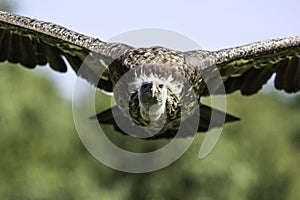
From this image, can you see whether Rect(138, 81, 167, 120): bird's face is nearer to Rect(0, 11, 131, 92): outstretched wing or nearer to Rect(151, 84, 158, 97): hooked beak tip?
Rect(151, 84, 158, 97): hooked beak tip

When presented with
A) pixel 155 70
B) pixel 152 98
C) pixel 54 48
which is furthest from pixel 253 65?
pixel 54 48

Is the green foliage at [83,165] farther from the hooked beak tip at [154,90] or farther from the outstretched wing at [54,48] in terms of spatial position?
the hooked beak tip at [154,90]

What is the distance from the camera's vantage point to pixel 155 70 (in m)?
16.6

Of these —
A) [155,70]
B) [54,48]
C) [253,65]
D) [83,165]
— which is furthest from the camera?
[83,165]

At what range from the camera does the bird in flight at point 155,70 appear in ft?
54.5

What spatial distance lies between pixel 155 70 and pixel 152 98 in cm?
59

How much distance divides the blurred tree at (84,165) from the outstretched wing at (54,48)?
22.0 metres

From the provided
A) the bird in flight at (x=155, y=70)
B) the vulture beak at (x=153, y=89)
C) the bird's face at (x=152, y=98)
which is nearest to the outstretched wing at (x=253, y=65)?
the bird in flight at (x=155, y=70)

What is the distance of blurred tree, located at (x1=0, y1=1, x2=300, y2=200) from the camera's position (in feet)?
148

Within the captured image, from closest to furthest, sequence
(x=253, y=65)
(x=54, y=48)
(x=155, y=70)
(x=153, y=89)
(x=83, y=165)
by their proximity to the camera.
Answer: (x=153, y=89)
(x=155, y=70)
(x=253, y=65)
(x=54, y=48)
(x=83, y=165)

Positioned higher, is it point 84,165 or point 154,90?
point 154,90

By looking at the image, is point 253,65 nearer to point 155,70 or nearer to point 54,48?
point 155,70

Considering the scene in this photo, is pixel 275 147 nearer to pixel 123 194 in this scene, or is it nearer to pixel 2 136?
pixel 123 194

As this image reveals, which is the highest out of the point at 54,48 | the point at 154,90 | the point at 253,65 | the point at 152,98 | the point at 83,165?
the point at 253,65
